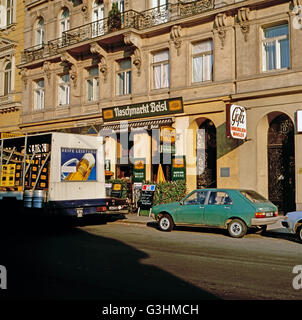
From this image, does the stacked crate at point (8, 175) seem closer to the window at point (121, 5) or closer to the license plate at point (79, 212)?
the license plate at point (79, 212)

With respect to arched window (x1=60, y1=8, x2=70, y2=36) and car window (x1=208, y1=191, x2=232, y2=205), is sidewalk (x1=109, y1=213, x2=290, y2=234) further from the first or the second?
arched window (x1=60, y1=8, x2=70, y2=36)

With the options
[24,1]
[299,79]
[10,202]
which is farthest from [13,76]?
[299,79]

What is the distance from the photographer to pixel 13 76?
28.3 m

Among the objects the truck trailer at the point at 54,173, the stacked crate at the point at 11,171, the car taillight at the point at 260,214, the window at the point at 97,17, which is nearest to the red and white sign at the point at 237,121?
the car taillight at the point at 260,214

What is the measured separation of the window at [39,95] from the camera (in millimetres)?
26562

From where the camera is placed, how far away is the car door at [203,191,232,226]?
11516 millimetres

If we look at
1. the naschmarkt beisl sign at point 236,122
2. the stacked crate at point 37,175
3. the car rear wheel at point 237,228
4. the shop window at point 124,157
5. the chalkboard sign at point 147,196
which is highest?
the naschmarkt beisl sign at point 236,122

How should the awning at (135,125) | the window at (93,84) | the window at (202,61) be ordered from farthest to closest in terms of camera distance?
the window at (93,84) < the awning at (135,125) < the window at (202,61)

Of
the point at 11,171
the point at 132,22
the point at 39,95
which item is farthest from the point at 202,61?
the point at 39,95

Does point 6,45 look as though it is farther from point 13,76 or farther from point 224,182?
point 224,182

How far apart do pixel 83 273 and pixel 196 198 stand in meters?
6.01

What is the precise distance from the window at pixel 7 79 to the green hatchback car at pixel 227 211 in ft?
68.8

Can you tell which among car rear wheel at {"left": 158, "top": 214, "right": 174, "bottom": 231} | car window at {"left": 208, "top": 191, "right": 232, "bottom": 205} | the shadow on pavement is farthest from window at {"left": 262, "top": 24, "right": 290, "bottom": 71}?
the shadow on pavement

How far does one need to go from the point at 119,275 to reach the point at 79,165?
21.2ft
